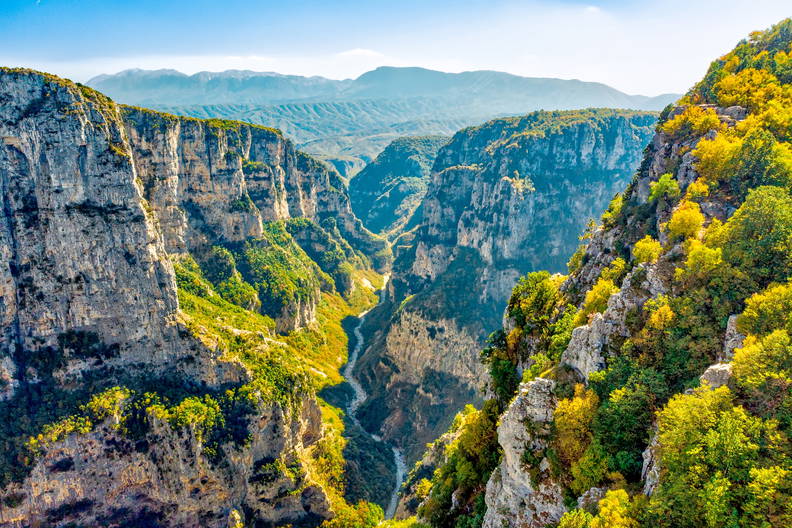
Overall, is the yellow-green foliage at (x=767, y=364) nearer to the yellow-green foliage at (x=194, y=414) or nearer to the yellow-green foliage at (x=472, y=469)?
the yellow-green foliage at (x=472, y=469)

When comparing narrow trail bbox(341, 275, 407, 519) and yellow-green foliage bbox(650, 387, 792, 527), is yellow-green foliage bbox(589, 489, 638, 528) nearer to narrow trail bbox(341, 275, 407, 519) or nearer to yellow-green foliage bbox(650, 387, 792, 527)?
yellow-green foliage bbox(650, 387, 792, 527)

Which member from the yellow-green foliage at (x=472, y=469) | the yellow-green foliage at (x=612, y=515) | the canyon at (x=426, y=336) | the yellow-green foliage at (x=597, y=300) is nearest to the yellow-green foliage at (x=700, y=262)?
the canyon at (x=426, y=336)

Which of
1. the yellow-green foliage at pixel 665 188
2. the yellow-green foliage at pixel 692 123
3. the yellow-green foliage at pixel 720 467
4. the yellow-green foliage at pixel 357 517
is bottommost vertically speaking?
the yellow-green foliage at pixel 357 517

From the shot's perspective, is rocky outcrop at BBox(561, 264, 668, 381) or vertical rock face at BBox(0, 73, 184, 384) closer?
rocky outcrop at BBox(561, 264, 668, 381)

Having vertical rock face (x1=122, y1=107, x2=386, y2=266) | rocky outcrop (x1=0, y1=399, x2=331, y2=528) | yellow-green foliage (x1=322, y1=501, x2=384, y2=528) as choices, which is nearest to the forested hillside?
yellow-green foliage (x1=322, y1=501, x2=384, y2=528)

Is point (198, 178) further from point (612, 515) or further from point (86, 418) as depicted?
point (612, 515)

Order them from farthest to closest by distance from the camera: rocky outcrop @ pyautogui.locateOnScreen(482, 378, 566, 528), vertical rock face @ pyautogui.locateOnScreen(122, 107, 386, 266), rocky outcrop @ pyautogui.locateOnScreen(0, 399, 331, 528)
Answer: vertical rock face @ pyautogui.locateOnScreen(122, 107, 386, 266), rocky outcrop @ pyautogui.locateOnScreen(0, 399, 331, 528), rocky outcrop @ pyautogui.locateOnScreen(482, 378, 566, 528)
